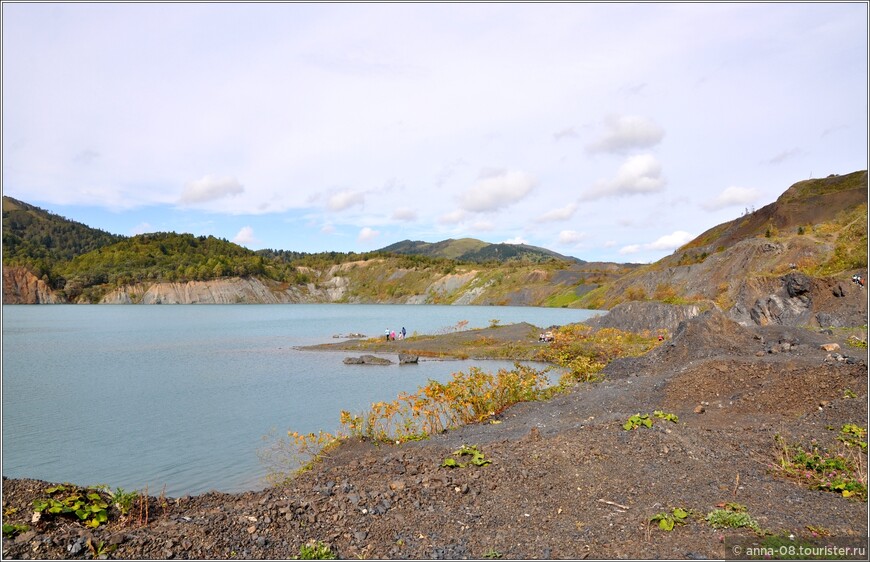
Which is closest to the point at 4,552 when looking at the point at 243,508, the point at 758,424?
the point at 243,508

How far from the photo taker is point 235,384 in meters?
30.9

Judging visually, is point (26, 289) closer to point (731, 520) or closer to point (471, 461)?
point (471, 461)

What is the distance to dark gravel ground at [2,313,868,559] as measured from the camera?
7.31 meters

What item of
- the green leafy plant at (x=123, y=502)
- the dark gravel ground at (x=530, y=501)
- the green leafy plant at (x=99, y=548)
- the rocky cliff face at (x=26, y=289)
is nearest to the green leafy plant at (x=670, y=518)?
the dark gravel ground at (x=530, y=501)

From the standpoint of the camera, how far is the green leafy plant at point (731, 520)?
7488 mm

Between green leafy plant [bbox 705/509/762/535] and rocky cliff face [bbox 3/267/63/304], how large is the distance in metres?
191

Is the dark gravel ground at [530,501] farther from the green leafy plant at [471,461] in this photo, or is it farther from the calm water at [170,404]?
the calm water at [170,404]

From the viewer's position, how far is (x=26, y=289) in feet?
527

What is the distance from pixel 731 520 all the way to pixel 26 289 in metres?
196

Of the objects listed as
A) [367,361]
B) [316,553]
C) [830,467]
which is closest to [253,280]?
[367,361]

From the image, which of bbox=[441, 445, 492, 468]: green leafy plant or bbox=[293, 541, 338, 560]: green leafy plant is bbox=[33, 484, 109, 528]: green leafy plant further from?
bbox=[441, 445, 492, 468]: green leafy plant

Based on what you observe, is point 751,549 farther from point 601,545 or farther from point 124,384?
point 124,384

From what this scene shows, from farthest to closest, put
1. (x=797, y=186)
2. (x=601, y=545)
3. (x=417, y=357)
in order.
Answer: (x=797, y=186), (x=417, y=357), (x=601, y=545)

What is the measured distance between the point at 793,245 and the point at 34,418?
7264cm
